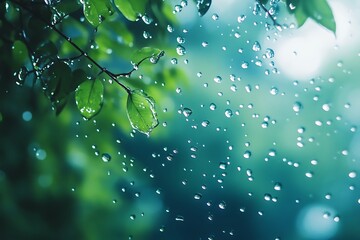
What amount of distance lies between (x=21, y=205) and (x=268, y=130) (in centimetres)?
117

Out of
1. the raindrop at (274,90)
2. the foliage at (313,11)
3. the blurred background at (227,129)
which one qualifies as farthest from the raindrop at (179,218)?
the foliage at (313,11)

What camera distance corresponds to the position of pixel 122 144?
1231 millimetres

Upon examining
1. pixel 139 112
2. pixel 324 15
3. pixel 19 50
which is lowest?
pixel 139 112

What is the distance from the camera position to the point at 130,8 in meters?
0.60

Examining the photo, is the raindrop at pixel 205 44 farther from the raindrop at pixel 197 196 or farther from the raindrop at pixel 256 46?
the raindrop at pixel 197 196

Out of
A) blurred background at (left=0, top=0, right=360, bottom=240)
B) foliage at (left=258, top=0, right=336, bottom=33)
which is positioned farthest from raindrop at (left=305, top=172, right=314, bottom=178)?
foliage at (left=258, top=0, right=336, bottom=33)

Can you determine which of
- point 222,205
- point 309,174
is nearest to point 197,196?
point 222,205

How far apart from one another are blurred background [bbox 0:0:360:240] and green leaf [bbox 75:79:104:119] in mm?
252

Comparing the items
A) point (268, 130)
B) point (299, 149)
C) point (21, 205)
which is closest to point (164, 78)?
point (268, 130)

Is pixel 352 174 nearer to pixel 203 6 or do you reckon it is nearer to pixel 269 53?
pixel 269 53

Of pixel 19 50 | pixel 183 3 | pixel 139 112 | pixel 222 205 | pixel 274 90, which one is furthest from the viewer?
pixel 222 205

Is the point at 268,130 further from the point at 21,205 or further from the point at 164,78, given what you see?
the point at 21,205

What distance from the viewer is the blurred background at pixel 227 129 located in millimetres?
925

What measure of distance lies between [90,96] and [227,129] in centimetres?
66
